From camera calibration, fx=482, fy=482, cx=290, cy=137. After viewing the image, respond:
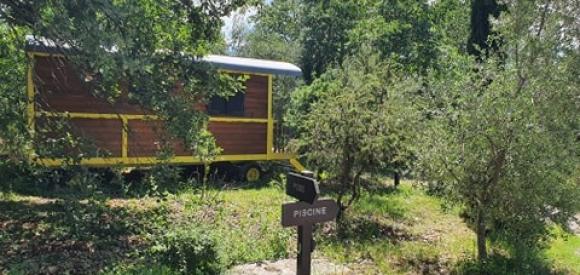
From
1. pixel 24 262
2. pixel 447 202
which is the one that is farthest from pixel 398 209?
pixel 24 262

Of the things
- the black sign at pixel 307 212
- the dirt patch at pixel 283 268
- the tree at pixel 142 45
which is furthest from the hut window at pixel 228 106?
the black sign at pixel 307 212

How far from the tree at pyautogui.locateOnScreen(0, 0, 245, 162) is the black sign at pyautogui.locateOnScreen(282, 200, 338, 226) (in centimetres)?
113

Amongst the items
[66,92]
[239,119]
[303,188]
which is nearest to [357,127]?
[303,188]

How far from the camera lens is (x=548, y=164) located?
5.25 metres

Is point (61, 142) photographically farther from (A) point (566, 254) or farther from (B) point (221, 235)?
(A) point (566, 254)

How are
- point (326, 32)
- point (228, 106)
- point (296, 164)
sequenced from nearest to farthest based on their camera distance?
point (228, 106), point (296, 164), point (326, 32)

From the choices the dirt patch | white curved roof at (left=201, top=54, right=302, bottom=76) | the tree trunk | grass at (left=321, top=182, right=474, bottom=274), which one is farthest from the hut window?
the tree trunk

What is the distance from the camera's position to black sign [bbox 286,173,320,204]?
3955mm

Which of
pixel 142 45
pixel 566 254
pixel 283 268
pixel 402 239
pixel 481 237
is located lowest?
pixel 566 254

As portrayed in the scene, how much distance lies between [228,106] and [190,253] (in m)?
6.13

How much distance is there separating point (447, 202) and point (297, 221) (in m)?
2.99

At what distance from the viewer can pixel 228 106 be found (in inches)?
407

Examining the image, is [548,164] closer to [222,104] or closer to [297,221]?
[297,221]

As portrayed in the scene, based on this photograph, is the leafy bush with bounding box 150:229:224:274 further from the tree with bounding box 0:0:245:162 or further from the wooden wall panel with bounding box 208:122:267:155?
the wooden wall panel with bounding box 208:122:267:155
